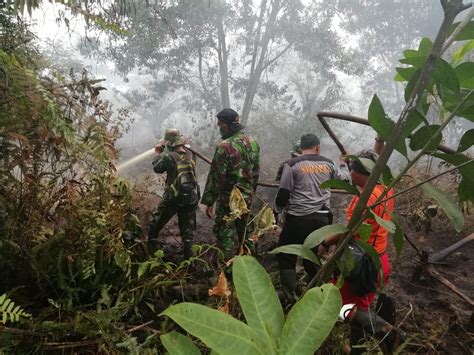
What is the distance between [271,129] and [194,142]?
3.88 metres

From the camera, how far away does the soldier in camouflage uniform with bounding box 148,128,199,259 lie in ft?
13.2

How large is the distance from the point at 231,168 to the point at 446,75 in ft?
8.66

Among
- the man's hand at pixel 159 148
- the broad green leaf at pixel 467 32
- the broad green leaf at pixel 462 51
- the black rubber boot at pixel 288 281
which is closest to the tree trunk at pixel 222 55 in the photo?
the man's hand at pixel 159 148

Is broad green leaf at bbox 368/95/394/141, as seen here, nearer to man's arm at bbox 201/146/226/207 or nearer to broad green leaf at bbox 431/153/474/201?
broad green leaf at bbox 431/153/474/201

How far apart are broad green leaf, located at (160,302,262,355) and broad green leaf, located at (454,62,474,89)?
908mm

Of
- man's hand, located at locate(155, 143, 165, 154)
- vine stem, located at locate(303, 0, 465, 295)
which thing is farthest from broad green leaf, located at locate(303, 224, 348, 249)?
man's hand, located at locate(155, 143, 165, 154)

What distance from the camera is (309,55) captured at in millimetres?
14602

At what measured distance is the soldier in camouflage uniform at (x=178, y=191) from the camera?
4.02m

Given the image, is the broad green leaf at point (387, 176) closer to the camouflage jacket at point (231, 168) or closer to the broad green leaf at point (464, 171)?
the broad green leaf at point (464, 171)

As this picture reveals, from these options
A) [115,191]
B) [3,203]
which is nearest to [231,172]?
[115,191]

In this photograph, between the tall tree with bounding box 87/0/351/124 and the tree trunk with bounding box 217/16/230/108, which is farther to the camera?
the tree trunk with bounding box 217/16/230/108

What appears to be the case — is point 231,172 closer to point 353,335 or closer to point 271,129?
point 353,335

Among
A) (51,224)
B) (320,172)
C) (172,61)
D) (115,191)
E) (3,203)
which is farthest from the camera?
(172,61)

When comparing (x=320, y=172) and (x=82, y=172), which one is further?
(x=320, y=172)
